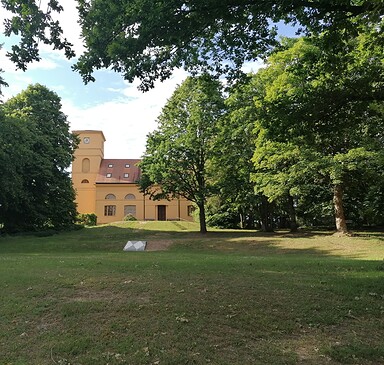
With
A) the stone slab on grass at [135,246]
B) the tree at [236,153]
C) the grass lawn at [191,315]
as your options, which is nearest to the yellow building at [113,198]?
the tree at [236,153]

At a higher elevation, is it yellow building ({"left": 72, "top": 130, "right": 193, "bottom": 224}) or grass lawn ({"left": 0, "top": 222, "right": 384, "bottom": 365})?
yellow building ({"left": 72, "top": 130, "right": 193, "bottom": 224})

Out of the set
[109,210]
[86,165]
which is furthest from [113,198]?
[86,165]

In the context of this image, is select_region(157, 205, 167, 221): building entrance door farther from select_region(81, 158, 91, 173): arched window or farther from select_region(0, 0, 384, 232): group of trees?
select_region(0, 0, 384, 232): group of trees

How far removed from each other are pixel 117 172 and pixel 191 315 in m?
57.1

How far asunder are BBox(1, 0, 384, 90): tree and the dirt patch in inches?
668

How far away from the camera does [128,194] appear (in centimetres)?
5994

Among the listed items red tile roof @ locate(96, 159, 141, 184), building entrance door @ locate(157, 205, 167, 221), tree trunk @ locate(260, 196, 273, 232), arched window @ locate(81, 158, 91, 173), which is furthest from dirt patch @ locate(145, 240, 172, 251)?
arched window @ locate(81, 158, 91, 173)

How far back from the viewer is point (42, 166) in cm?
3250

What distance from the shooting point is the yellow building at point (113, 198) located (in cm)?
5925

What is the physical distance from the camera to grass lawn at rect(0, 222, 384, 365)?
17.3 feet

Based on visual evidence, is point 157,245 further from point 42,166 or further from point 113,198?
point 113,198

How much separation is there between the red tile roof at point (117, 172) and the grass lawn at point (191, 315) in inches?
1968

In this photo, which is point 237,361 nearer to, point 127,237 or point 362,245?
point 362,245

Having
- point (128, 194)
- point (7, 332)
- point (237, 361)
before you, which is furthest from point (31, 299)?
point (128, 194)
